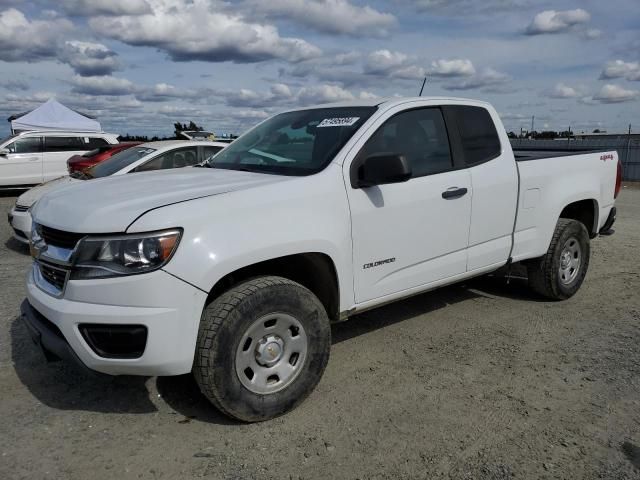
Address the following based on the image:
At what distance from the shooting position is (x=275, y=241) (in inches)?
122

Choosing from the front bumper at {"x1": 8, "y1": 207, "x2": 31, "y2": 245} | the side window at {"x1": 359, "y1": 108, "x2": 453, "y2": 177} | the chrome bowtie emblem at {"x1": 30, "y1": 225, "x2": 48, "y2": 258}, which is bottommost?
the front bumper at {"x1": 8, "y1": 207, "x2": 31, "y2": 245}

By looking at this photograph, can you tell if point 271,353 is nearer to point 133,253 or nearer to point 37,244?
point 133,253

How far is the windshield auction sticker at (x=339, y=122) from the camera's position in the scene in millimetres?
3867

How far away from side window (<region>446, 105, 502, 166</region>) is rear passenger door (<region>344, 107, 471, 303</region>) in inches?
7.4

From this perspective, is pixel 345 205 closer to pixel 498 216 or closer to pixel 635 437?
pixel 498 216

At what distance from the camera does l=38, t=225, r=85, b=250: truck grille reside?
292 cm

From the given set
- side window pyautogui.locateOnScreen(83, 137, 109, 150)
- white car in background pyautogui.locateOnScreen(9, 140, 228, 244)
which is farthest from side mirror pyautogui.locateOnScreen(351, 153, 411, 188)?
side window pyautogui.locateOnScreen(83, 137, 109, 150)

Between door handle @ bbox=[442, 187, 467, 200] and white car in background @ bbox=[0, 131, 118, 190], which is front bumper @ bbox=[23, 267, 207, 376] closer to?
door handle @ bbox=[442, 187, 467, 200]

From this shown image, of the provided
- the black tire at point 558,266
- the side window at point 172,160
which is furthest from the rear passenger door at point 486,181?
the side window at point 172,160

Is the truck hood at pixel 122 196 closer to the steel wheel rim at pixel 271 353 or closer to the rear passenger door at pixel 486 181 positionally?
the steel wheel rim at pixel 271 353

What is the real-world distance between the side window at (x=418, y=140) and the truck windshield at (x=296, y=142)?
17 centimetres

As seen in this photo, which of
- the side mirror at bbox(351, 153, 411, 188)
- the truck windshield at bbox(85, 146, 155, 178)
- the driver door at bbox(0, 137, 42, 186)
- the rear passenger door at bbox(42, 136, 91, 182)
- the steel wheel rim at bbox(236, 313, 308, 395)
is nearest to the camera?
the steel wheel rim at bbox(236, 313, 308, 395)

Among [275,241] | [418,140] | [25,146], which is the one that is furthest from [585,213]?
[25,146]

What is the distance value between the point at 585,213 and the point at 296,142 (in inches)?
135
